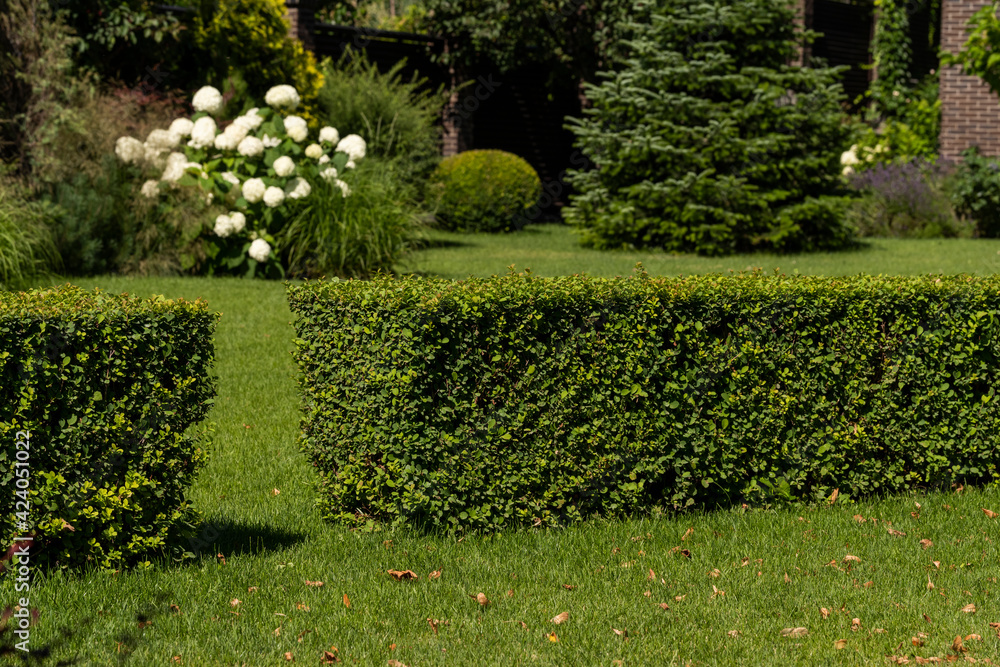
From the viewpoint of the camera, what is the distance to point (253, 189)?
438 inches

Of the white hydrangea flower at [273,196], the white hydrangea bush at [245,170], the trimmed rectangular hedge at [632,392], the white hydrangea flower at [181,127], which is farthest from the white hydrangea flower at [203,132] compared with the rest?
the trimmed rectangular hedge at [632,392]

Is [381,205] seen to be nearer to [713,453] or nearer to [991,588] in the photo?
[713,453]

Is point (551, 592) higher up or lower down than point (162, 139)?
lower down

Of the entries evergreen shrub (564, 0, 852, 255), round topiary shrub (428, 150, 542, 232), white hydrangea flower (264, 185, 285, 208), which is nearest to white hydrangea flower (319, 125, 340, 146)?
white hydrangea flower (264, 185, 285, 208)

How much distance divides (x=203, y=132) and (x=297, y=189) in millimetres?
1252

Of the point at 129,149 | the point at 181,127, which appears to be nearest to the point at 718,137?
the point at 181,127

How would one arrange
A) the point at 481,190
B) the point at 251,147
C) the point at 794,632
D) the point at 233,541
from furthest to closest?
1. the point at 481,190
2. the point at 251,147
3. the point at 233,541
4. the point at 794,632

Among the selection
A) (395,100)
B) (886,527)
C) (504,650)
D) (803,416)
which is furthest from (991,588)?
(395,100)

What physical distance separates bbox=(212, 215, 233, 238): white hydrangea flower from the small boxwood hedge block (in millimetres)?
6929

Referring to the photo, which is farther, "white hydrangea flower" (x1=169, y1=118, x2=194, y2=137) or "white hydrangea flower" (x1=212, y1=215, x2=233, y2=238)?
"white hydrangea flower" (x1=169, y1=118, x2=194, y2=137)

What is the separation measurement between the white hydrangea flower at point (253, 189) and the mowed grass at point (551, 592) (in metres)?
6.17

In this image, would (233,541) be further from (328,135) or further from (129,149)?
(129,149)

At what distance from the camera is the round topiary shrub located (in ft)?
60.7

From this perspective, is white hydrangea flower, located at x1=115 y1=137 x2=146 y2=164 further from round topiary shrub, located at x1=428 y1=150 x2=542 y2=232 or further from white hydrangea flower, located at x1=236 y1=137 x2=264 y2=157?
round topiary shrub, located at x1=428 y1=150 x2=542 y2=232
